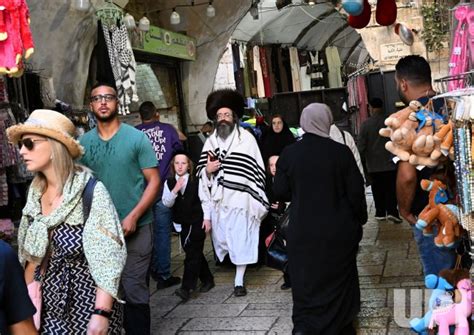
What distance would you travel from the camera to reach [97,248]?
2.82 m

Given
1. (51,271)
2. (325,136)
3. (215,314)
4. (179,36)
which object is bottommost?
(215,314)

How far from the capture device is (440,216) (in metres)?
3.35

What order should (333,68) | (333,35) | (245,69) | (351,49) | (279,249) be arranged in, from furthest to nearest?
(351,49) < (333,35) < (333,68) < (245,69) < (279,249)

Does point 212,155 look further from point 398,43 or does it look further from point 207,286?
point 398,43

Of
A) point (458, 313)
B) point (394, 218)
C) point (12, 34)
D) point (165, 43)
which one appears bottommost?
point (394, 218)

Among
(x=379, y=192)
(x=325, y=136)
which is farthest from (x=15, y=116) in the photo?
(x=379, y=192)

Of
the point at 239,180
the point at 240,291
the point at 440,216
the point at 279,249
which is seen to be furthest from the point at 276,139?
the point at 440,216

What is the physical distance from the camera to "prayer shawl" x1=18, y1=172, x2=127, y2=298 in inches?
111

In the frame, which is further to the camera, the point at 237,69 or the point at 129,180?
the point at 237,69

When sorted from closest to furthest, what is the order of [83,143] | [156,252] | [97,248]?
[97,248]
[83,143]
[156,252]

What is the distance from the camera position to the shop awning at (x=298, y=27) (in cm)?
1719

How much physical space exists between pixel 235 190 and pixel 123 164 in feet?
6.26

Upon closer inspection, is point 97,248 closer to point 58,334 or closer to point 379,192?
point 58,334

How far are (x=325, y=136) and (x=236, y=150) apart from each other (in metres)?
1.59
